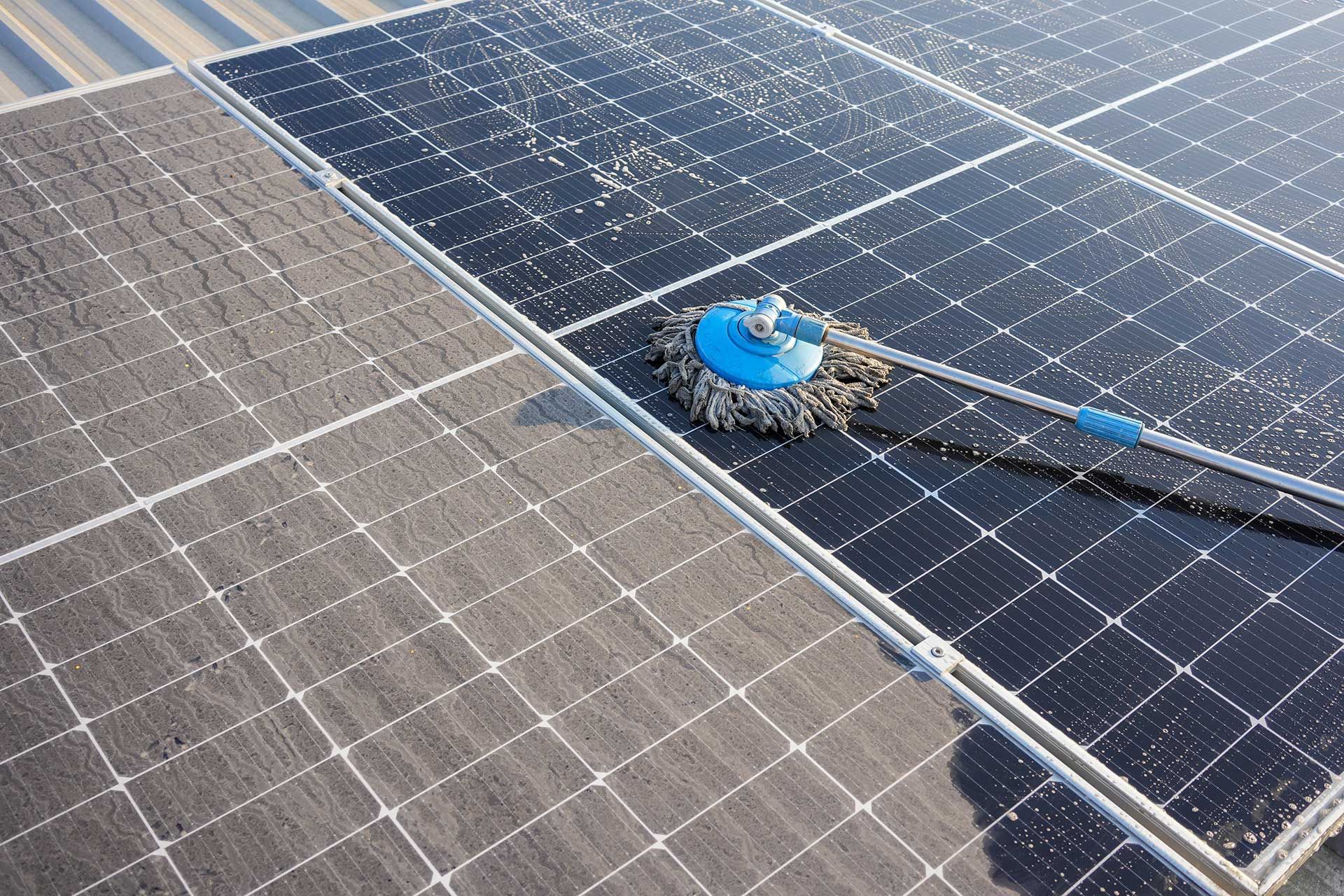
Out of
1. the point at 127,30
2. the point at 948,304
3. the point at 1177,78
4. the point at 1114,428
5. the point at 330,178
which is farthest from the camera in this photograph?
the point at 127,30

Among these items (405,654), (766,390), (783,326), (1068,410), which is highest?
(783,326)

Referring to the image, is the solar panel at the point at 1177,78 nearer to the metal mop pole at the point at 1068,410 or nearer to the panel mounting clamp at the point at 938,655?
the metal mop pole at the point at 1068,410

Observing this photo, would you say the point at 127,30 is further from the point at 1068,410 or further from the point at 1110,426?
the point at 1110,426

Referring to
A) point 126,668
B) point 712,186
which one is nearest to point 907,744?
point 126,668

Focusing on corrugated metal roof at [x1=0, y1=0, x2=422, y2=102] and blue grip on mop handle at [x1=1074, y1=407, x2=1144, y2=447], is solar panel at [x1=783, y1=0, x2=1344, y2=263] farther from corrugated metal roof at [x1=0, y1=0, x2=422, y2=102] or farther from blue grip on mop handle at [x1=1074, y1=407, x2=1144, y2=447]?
corrugated metal roof at [x1=0, y1=0, x2=422, y2=102]

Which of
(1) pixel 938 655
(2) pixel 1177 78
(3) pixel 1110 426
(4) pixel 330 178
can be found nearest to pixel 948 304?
(3) pixel 1110 426

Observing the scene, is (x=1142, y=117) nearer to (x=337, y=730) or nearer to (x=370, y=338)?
(x=370, y=338)

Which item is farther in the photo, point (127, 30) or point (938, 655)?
point (127, 30)

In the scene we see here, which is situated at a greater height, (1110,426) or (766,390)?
(1110,426)
